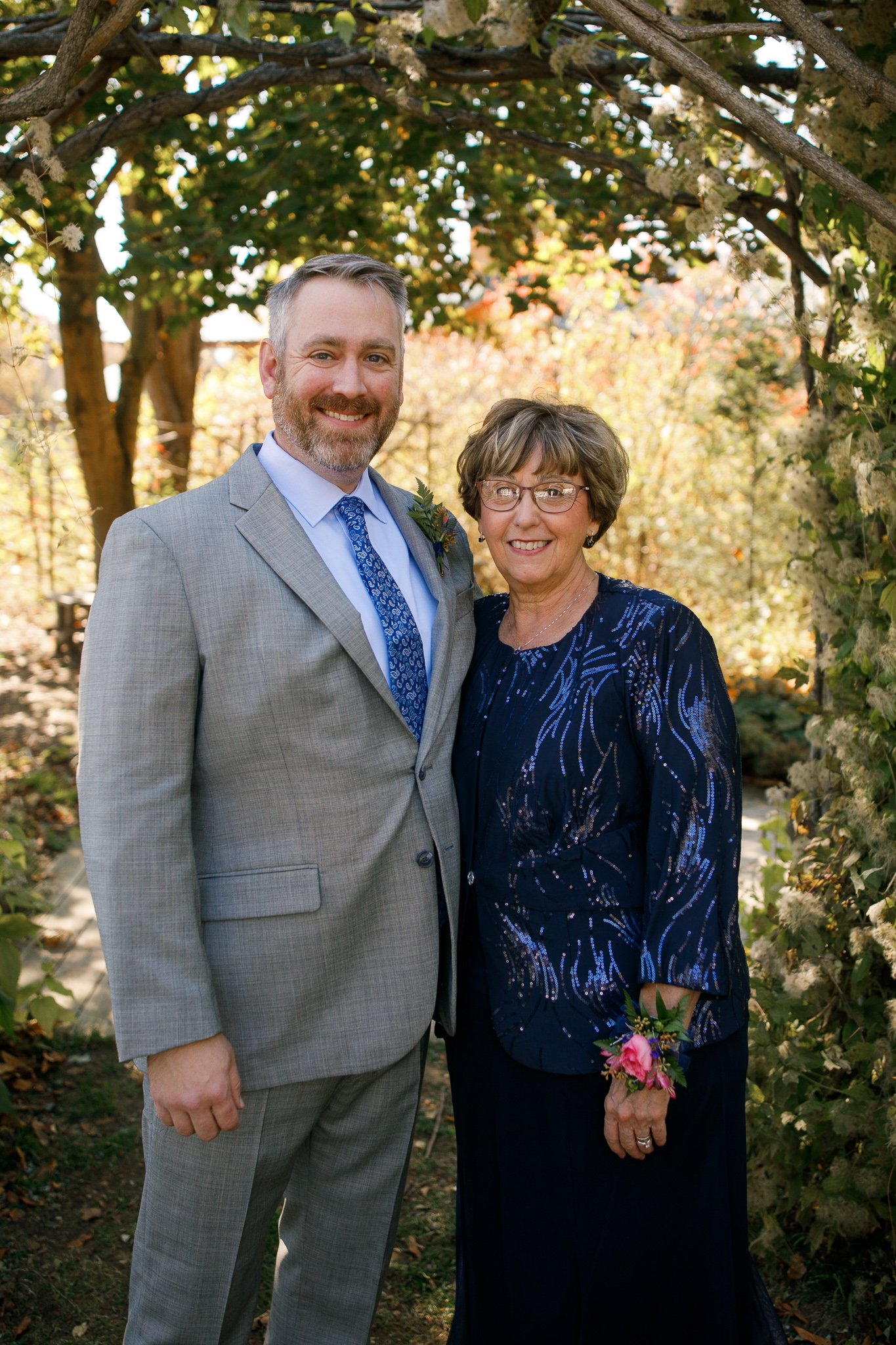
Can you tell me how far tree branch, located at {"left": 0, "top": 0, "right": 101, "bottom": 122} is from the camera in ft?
6.53

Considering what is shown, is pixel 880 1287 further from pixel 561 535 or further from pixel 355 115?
pixel 355 115

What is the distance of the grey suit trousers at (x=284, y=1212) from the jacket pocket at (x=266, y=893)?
32 cm

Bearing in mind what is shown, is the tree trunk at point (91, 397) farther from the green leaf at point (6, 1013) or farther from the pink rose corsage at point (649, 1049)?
the pink rose corsage at point (649, 1049)

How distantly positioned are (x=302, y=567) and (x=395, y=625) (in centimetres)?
21

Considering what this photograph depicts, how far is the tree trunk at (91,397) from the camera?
514 cm

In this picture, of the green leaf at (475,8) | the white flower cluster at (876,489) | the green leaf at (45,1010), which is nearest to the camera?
the white flower cluster at (876,489)

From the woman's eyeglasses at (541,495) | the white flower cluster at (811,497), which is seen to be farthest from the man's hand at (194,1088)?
the white flower cluster at (811,497)

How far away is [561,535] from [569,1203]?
1198mm

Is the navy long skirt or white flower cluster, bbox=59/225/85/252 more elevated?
white flower cluster, bbox=59/225/85/252

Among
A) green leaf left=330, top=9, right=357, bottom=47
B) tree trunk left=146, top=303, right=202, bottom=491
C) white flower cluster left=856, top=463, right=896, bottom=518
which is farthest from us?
tree trunk left=146, top=303, right=202, bottom=491

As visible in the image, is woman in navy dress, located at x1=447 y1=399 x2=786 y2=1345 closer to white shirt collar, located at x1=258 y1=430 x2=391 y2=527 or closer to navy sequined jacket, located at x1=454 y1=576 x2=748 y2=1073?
navy sequined jacket, located at x1=454 y1=576 x2=748 y2=1073

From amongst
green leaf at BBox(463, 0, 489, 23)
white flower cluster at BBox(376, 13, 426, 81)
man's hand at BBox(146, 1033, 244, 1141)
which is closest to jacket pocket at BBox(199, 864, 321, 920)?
man's hand at BBox(146, 1033, 244, 1141)

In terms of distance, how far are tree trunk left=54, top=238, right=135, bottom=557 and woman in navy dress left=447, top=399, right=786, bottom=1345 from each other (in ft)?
12.0

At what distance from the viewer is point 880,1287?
2361 mm
